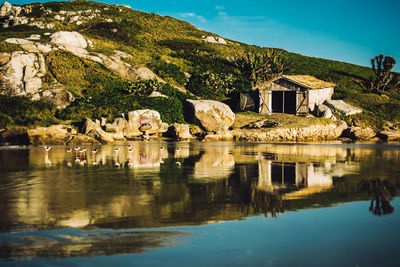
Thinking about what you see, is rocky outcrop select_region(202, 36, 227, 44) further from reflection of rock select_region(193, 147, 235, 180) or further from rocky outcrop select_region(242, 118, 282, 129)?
reflection of rock select_region(193, 147, 235, 180)

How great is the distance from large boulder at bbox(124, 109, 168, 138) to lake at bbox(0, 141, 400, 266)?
20691 millimetres

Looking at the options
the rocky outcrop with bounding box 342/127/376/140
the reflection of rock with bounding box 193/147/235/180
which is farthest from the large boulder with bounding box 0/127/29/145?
the rocky outcrop with bounding box 342/127/376/140

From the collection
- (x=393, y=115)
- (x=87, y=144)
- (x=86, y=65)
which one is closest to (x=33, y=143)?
(x=87, y=144)

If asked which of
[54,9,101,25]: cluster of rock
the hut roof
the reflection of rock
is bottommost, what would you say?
the reflection of rock

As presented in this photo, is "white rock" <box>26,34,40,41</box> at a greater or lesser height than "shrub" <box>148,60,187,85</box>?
greater

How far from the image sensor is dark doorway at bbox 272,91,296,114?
44.5 meters

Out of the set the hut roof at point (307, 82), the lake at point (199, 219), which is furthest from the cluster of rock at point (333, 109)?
the lake at point (199, 219)

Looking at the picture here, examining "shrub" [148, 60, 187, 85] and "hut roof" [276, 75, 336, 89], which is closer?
"hut roof" [276, 75, 336, 89]

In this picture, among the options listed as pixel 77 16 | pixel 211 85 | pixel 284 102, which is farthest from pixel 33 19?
pixel 284 102

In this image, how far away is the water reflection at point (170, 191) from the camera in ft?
22.5

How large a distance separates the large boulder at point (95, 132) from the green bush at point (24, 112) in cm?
389

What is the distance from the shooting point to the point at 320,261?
187 inches

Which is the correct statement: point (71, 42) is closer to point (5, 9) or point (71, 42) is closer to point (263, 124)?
point (5, 9)

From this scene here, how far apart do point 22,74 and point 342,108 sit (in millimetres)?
35827
